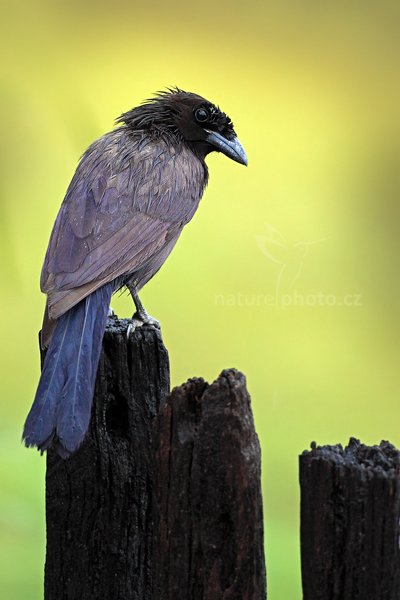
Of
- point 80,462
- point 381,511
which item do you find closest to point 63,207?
point 80,462

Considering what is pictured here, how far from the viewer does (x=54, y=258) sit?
7.79ft

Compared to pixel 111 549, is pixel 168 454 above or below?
above

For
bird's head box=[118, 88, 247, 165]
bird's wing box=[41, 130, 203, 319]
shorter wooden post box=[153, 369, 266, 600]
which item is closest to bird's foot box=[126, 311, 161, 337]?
bird's wing box=[41, 130, 203, 319]

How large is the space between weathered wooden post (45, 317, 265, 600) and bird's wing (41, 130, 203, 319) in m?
0.17

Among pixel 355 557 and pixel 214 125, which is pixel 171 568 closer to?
pixel 355 557

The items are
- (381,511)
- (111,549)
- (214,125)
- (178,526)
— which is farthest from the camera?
(214,125)

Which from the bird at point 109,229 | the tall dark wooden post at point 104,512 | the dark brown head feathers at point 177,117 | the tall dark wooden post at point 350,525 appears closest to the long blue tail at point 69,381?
the bird at point 109,229

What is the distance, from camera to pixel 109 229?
96.5 inches

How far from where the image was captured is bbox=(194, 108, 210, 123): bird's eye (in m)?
2.90

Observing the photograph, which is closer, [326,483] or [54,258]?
[326,483]

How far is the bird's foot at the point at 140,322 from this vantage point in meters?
2.28

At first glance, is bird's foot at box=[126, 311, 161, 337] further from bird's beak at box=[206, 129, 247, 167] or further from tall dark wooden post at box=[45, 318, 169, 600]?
bird's beak at box=[206, 129, 247, 167]

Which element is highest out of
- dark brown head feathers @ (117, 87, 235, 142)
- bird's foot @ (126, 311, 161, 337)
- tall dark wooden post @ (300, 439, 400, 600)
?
dark brown head feathers @ (117, 87, 235, 142)

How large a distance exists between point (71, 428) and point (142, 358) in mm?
303
